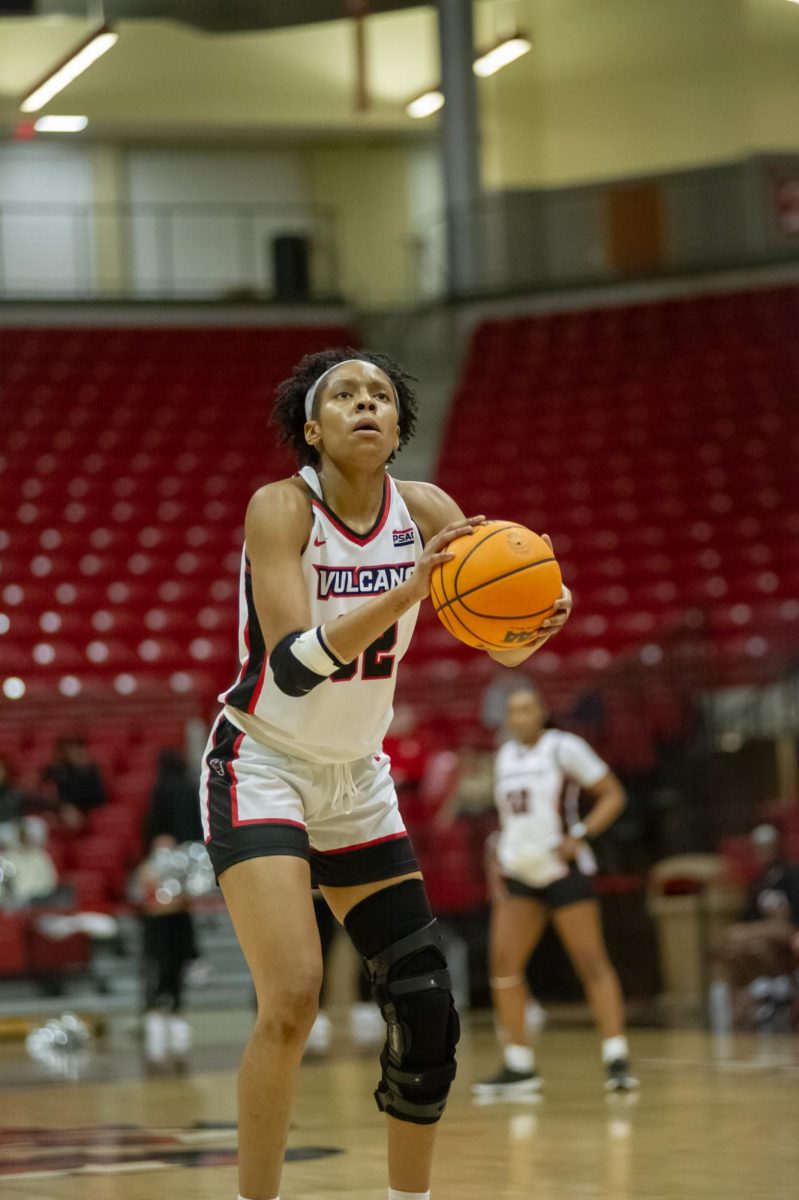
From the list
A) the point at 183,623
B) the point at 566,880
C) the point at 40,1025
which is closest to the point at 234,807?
the point at 566,880

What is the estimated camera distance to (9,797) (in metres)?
13.3

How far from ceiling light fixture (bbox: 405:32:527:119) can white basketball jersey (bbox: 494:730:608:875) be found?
42.8ft

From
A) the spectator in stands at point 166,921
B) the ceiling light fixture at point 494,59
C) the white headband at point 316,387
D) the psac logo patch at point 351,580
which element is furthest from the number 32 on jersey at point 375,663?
the ceiling light fixture at point 494,59

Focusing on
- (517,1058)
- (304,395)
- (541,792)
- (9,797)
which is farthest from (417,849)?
(304,395)

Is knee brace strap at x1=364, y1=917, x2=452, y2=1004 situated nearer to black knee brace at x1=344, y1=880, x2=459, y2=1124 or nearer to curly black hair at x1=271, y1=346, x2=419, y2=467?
black knee brace at x1=344, y1=880, x2=459, y2=1124

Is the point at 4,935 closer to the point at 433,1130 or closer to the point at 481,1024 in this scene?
the point at 481,1024

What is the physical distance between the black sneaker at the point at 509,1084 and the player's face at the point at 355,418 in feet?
15.9

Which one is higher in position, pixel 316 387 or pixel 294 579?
pixel 316 387

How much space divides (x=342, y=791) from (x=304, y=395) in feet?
3.26

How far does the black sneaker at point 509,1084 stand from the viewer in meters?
8.68

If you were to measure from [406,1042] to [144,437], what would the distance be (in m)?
16.2

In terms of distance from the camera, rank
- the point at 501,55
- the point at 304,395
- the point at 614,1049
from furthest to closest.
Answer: the point at 501,55 → the point at 614,1049 → the point at 304,395

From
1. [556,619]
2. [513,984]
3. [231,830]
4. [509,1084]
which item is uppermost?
[556,619]

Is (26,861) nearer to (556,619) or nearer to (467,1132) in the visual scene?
(467,1132)
